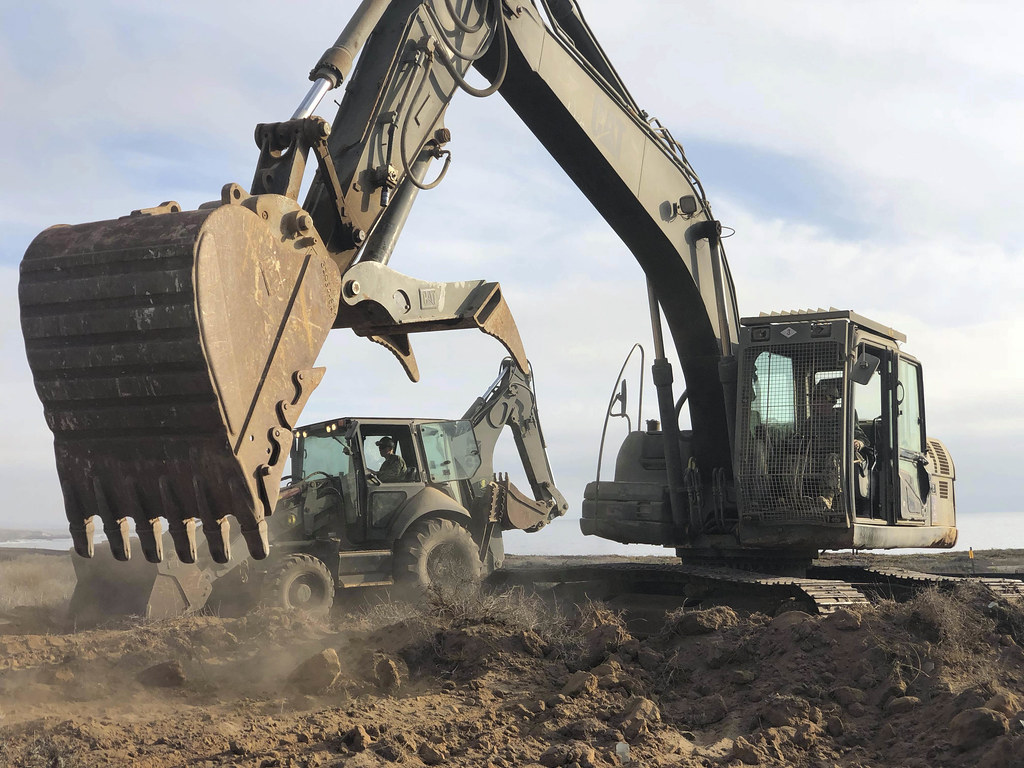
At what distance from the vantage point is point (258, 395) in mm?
4434

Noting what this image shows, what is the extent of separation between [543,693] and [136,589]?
20.8 ft

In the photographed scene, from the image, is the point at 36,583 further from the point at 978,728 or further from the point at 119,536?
the point at 978,728

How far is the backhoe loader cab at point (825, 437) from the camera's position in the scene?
7.84m

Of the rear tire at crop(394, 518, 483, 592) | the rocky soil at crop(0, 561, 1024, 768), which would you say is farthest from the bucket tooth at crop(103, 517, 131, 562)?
the rear tire at crop(394, 518, 483, 592)

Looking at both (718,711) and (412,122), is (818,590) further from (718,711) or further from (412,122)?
(412,122)

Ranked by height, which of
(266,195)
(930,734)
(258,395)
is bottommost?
(930,734)

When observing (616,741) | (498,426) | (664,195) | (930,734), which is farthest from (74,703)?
(498,426)

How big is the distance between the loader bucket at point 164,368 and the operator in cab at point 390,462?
778 centimetres

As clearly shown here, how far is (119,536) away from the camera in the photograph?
4469mm

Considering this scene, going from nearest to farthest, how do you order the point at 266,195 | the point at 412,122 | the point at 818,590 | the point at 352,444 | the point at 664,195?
1. the point at 266,195
2. the point at 412,122
3. the point at 818,590
4. the point at 664,195
5. the point at 352,444

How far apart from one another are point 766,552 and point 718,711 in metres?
3.30

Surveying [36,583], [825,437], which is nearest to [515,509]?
[825,437]

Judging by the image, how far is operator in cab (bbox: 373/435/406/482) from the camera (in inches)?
487

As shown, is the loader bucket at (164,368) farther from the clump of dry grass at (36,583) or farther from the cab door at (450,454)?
the clump of dry grass at (36,583)
